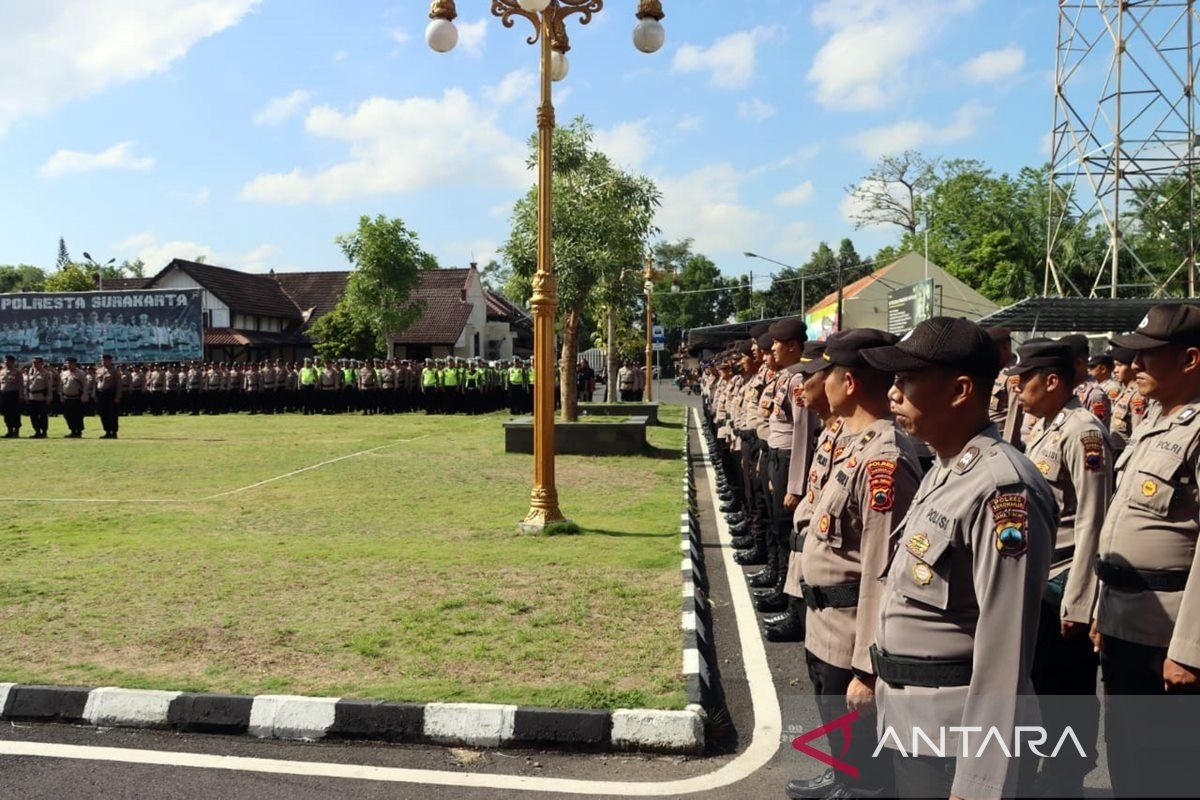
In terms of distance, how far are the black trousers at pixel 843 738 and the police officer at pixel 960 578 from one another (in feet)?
2.32

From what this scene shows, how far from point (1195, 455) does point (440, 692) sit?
323cm

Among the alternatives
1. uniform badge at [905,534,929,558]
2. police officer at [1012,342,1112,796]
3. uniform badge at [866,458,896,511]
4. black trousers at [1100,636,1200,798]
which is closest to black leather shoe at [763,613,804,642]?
police officer at [1012,342,1112,796]

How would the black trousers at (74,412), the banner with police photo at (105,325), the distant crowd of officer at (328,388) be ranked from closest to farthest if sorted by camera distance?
the black trousers at (74,412)
the distant crowd of officer at (328,388)
the banner with police photo at (105,325)

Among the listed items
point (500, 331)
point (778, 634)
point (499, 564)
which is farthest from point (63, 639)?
point (500, 331)

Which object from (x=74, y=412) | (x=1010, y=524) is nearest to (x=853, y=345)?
(x=1010, y=524)

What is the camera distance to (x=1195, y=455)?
310 cm

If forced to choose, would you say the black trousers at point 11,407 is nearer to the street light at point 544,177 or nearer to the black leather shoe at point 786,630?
the street light at point 544,177

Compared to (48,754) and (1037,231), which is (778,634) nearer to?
(48,754)

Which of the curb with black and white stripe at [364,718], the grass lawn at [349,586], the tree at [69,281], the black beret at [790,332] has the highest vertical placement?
the tree at [69,281]

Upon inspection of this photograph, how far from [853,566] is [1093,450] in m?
1.27

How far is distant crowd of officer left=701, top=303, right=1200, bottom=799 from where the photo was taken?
85.2 inches

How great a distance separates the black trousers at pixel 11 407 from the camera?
20656 millimetres

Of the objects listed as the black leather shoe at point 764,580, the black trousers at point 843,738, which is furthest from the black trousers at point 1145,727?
the black leather shoe at point 764,580

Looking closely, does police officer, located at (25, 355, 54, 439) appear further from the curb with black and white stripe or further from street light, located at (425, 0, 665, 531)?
the curb with black and white stripe
